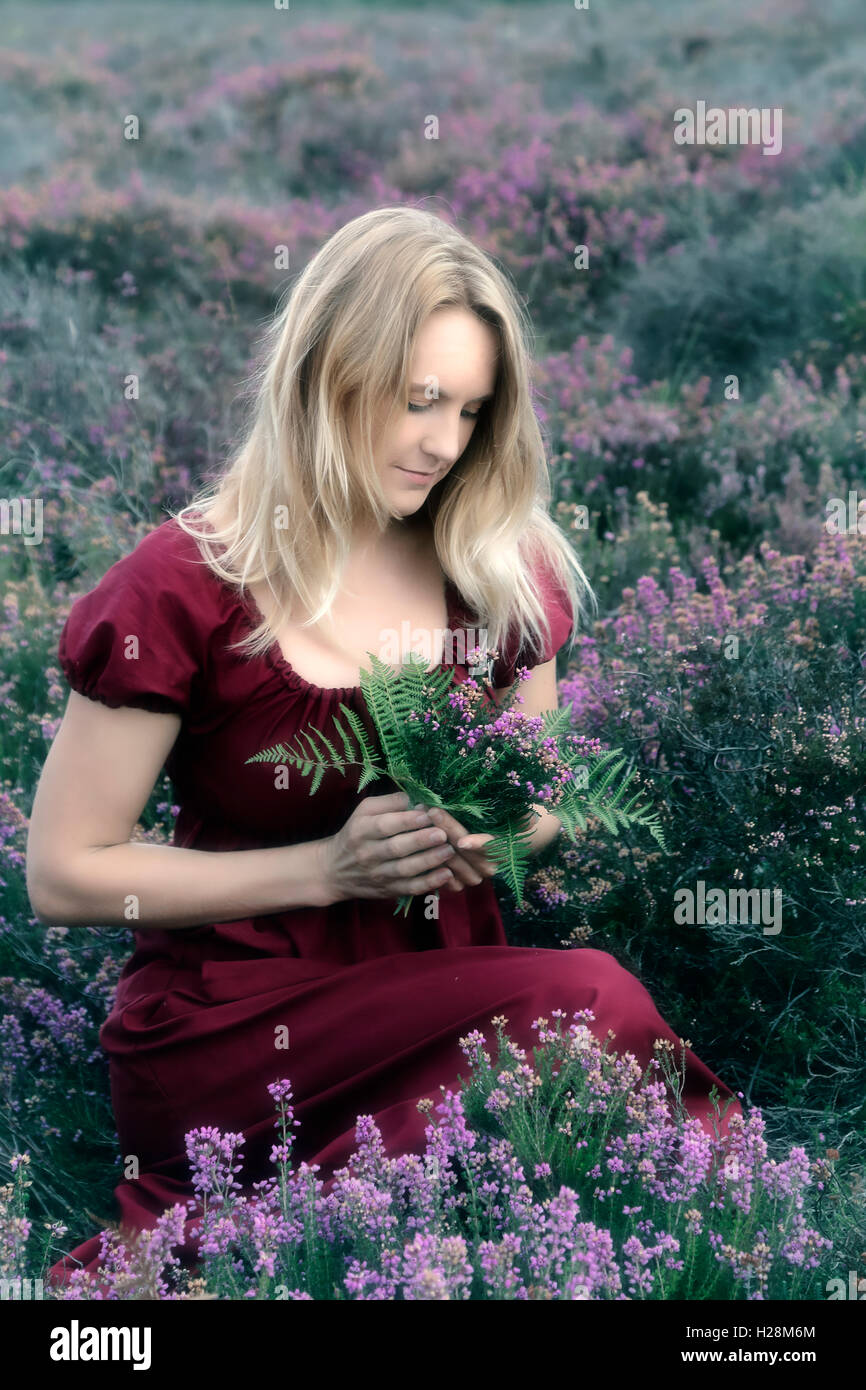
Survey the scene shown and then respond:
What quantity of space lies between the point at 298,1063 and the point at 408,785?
54cm

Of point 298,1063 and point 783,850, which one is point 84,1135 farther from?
point 783,850

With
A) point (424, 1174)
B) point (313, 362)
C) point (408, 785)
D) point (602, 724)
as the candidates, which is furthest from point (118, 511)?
point (424, 1174)

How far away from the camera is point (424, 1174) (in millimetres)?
2131

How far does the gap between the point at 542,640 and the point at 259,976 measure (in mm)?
925

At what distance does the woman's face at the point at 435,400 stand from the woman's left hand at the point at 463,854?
65cm

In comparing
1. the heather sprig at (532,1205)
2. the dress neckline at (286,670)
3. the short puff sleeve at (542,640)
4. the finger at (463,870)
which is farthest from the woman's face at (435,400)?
the heather sprig at (532,1205)

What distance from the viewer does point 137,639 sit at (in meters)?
2.48

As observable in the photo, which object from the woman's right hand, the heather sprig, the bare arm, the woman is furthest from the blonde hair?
the heather sprig

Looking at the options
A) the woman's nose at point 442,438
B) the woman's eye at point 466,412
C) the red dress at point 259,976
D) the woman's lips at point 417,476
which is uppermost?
the woman's eye at point 466,412

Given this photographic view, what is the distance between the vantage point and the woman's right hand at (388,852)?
2.41m

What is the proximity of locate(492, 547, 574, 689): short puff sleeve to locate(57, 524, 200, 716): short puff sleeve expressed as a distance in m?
0.70

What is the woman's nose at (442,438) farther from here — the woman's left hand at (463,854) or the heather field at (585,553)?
the heather field at (585,553)

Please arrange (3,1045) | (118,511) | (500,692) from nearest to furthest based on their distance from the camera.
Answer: (500,692), (3,1045), (118,511)

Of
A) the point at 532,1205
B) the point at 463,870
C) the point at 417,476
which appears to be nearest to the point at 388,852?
the point at 463,870
